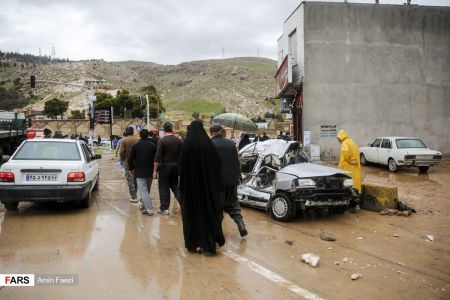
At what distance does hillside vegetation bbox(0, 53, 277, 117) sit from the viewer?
117000mm

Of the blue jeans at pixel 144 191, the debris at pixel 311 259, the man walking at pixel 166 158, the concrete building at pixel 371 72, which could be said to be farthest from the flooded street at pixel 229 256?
the concrete building at pixel 371 72

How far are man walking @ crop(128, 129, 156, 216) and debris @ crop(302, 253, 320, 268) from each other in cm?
396

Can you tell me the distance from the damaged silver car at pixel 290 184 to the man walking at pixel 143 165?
2.22 meters

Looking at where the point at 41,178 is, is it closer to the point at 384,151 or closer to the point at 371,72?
the point at 384,151

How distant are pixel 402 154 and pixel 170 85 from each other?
149m

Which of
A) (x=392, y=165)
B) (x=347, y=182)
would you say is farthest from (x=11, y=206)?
(x=392, y=165)

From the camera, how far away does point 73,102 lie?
117500 mm

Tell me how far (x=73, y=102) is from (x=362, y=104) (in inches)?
4259

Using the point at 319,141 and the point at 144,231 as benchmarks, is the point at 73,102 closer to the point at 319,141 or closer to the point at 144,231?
the point at 319,141

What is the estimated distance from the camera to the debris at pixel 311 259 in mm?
5480

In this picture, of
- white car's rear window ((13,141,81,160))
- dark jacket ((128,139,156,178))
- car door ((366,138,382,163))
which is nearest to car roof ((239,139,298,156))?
dark jacket ((128,139,156,178))

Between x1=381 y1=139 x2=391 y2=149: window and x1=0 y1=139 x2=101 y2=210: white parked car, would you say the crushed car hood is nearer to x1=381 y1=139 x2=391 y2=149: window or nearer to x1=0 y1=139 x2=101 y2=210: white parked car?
x1=0 y1=139 x2=101 y2=210: white parked car

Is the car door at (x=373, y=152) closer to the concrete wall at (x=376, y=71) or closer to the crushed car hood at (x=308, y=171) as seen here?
the concrete wall at (x=376, y=71)

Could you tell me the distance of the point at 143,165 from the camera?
28.1 ft
